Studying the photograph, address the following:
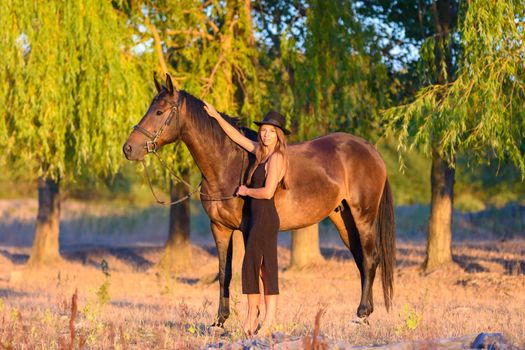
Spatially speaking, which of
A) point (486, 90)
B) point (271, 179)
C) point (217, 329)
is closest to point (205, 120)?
point (271, 179)

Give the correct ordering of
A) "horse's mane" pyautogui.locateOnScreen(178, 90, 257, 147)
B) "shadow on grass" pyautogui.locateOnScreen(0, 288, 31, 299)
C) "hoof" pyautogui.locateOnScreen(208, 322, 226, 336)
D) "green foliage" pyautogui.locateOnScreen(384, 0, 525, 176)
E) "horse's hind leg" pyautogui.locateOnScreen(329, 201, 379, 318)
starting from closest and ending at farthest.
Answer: "hoof" pyautogui.locateOnScreen(208, 322, 226, 336)
"horse's mane" pyautogui.locateOnScreen(178, 90, 257, 147)
"horse's hind leg" pyautogui.locateOnScreen(329, 201, 379, 318)
"green foliage" pyautogui.locateOnScreen(384, 0, 525, 176)
"shadow on grass" pyautogui.locateOnScreen(0, 288, 31, 299)

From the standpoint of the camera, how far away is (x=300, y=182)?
848 centimetres

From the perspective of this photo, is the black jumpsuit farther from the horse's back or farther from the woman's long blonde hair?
the horse's back

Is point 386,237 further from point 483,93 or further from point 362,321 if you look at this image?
point 483,93

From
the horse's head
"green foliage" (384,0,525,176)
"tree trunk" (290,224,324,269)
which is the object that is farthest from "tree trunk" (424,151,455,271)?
the horse's head

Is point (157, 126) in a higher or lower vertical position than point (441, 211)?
higher

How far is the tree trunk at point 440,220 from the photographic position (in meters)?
15.6

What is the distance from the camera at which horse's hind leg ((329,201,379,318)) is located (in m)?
9.22

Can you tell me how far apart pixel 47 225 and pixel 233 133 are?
1280 centimetres

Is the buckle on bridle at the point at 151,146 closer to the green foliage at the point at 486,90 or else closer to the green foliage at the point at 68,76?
the green foliage at the point at 486,90

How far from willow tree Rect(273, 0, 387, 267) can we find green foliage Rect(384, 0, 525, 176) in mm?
2593

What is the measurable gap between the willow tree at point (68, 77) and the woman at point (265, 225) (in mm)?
6535

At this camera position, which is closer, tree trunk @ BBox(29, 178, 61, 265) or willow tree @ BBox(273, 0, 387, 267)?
willow tree @ BBox(273, 0, 387, 267)

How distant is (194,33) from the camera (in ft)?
47.3
